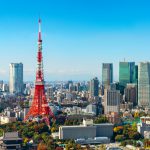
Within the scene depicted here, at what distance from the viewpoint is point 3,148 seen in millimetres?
12477

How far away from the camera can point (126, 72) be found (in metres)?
34.1

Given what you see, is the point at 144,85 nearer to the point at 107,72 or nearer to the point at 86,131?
the point at 107,72

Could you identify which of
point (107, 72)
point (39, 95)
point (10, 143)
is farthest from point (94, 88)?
point (10, 143)

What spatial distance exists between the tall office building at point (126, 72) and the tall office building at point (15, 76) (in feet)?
37.7

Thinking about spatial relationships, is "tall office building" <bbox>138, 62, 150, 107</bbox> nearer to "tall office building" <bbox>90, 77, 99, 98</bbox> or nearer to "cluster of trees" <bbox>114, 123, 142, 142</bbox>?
"tall office building" <bbox>90, 77, 99, 98</bbox>

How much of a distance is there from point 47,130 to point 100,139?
8.01 feet

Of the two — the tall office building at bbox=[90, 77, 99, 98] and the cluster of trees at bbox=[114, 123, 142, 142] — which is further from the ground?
the tall office building at bbox=[90, 77, 99, 98]

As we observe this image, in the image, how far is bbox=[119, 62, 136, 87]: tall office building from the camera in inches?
1323

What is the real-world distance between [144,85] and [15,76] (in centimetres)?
1667

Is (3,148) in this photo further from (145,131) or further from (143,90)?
(143,90)

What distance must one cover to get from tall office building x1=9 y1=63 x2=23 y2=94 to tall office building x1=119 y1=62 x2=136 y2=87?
11.5m

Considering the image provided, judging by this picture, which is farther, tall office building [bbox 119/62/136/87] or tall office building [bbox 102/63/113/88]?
tall office building [bbox 102/63/113/88]

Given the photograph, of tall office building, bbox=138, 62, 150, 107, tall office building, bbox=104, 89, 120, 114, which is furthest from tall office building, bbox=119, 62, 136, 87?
tall office building, bbox=104, 89, 120, 114

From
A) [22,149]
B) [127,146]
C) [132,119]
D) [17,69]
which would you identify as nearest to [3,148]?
[22,149]
